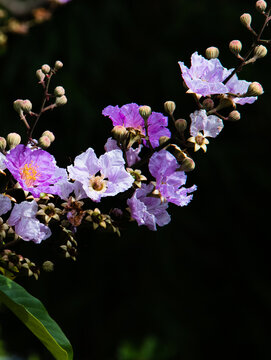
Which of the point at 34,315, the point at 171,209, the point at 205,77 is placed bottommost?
the point at 171,209

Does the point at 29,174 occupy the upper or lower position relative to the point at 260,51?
lower

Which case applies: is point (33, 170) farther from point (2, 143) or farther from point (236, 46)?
point (236, 46)

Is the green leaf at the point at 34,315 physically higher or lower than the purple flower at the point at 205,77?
lower

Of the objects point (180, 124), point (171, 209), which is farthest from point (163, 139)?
point (171, 209)

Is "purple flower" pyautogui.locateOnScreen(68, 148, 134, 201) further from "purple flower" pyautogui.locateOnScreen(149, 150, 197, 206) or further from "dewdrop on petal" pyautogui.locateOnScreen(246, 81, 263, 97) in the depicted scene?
"dewdrop on petal" pyautogui.locateOnScreen(246, 81, 263, 97)

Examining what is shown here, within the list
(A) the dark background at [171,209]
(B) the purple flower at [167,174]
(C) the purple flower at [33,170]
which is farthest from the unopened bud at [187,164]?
(A) the dark background at [171,209]

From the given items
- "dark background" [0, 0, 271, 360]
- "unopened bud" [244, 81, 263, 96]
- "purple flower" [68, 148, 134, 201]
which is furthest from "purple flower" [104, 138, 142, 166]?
"dark background" [0, 0, 271, 360]

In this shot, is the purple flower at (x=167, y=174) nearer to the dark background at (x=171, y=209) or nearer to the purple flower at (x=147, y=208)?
the purple flower at (x=147, y=208)
